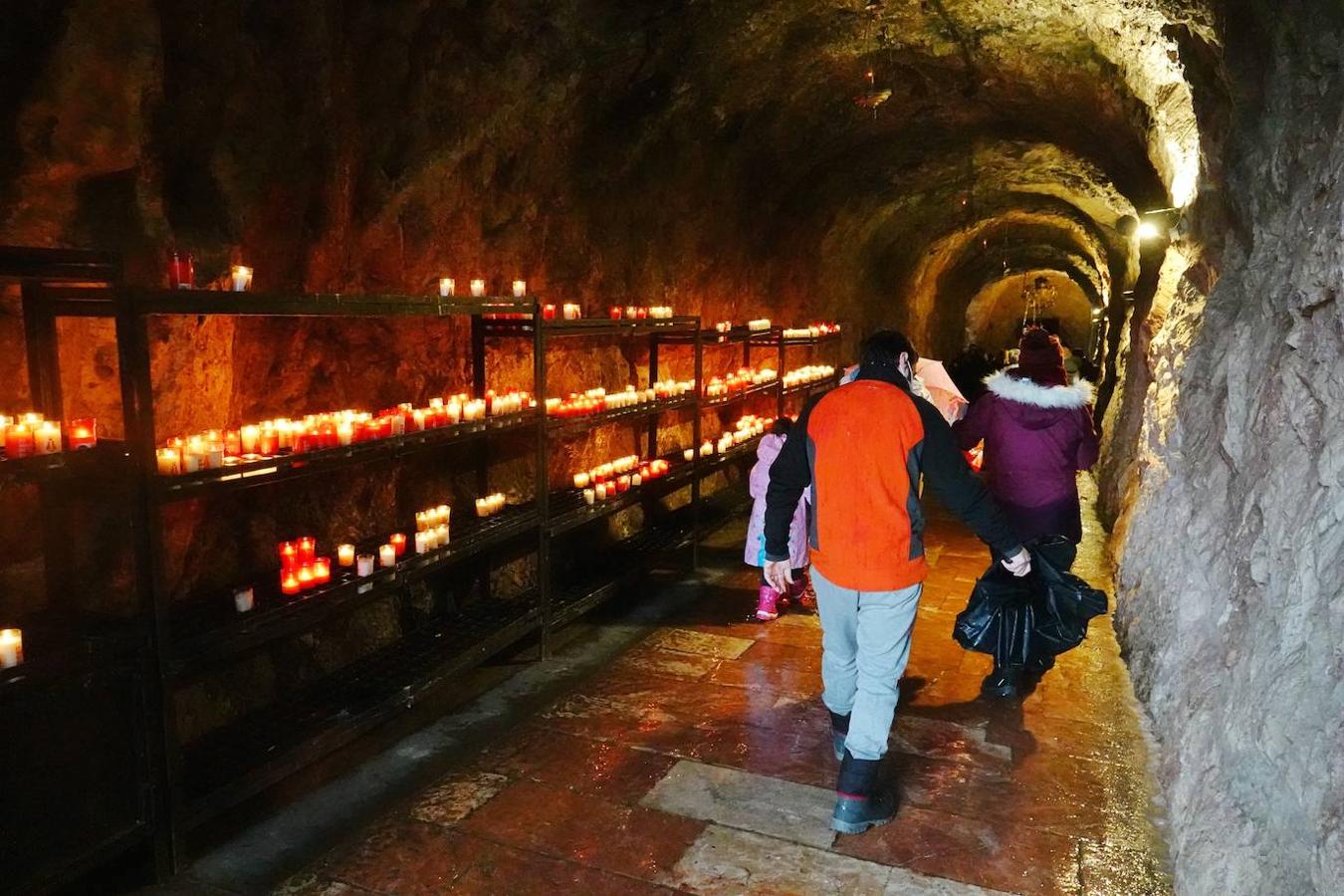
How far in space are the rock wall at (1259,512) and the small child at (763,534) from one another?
2.17 meters

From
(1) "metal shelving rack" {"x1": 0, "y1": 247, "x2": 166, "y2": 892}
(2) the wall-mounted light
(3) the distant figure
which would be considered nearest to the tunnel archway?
(3) the distant figure

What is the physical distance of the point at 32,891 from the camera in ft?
10.4

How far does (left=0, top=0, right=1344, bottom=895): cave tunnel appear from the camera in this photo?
3457 millimetres

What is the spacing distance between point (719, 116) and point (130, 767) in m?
7.25

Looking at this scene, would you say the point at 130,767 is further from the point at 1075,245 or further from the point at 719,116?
the point at 1075,245

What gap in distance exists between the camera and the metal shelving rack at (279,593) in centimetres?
349

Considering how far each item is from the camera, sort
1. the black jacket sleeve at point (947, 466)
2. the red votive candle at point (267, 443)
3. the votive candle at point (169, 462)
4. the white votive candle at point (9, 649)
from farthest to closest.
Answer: the red votive candle at point (267, 443) → the black jacket sleeve at point (947, 466) → the votive candle at point (169, 462) → the white votive candle at point (9, 649)

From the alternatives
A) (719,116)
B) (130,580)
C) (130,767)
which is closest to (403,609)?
(130,580)

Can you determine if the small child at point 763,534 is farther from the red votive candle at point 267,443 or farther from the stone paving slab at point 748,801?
the red votive candle at point 267,443

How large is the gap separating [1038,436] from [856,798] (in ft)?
7.61

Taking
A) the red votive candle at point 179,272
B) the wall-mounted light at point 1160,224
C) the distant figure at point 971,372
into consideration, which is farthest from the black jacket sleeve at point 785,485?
the distant figure at point 971,372

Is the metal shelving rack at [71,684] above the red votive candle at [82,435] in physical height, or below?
below

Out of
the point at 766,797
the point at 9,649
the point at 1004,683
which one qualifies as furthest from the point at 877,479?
the point at 9,649

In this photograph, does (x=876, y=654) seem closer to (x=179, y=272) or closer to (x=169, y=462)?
(x=169, y=462)
